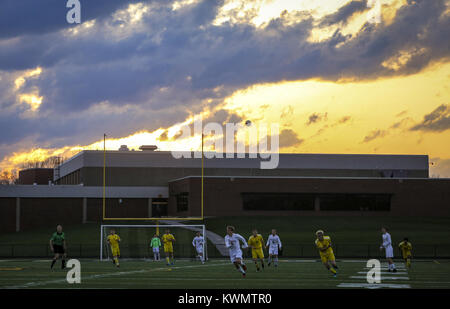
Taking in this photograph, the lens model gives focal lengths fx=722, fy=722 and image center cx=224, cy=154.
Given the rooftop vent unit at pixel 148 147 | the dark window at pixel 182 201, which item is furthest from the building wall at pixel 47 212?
the dark window at pixel 182 201

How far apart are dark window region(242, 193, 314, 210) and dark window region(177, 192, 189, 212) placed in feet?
17.0

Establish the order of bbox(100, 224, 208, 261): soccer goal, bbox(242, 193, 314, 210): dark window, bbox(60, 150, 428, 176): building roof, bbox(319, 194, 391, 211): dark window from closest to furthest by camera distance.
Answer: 1. bbox(100, 224, 208, 261): soccer goal
2. bbox(242, 193, 314, 210): dark window
3. bbox(319, 194, 391, 211): dark window
4. bbox(60, 150, 428, 176): building roof

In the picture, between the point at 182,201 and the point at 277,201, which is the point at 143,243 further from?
the point at 277,201

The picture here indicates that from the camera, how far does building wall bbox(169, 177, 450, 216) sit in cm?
6469

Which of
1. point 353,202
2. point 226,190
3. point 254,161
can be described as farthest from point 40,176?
point 353,202

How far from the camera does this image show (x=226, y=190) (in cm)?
6512

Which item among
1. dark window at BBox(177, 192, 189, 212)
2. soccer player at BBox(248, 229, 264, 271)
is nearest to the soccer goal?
soccer player at BBox(248, 229, 264, 271)

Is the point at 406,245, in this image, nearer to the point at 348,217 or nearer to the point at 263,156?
the point at 348,217

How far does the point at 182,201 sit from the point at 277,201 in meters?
8.87

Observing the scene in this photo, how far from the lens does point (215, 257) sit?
140ft

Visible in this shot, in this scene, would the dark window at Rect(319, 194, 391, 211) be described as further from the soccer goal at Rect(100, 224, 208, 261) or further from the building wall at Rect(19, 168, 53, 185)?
the building wall at Rect(19, 168, 53, 185)

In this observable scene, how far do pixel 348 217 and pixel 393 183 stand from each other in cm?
608

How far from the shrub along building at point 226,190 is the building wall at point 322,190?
0.09m
